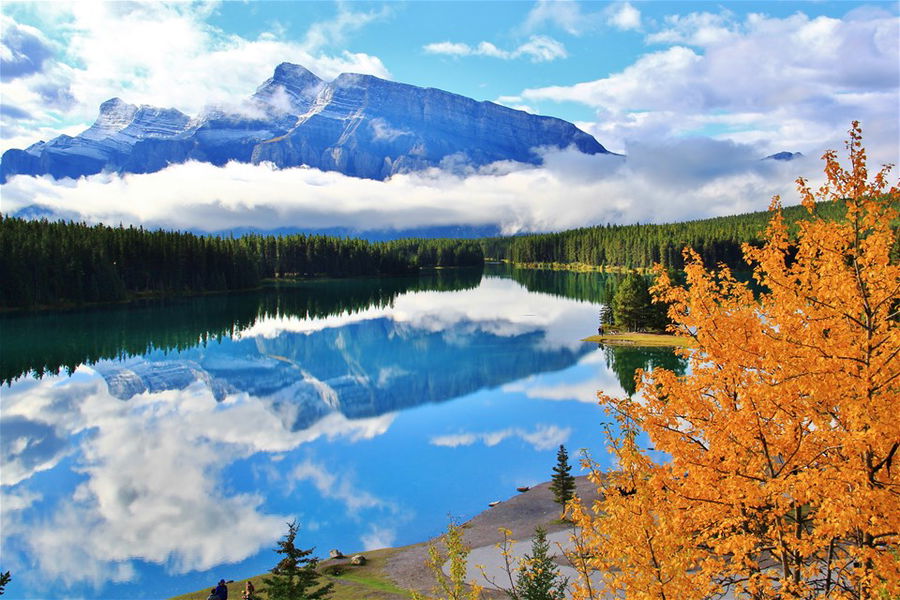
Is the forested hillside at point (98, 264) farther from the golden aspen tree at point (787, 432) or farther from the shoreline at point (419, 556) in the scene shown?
the golden aspen tree at point (787, 432)

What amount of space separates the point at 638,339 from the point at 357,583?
74.4m

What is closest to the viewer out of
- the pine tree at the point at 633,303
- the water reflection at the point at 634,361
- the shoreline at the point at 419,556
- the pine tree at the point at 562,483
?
the shoreline at the point at 419,556

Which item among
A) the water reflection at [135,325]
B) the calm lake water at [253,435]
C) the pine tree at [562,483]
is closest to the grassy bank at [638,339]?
the calm lake water at [253,435]

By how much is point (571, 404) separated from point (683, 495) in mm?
54838

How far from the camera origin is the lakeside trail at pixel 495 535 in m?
28.9

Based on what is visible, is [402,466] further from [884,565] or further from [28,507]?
[884,565]

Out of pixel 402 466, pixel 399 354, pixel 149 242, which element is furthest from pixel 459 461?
pixel 149 242

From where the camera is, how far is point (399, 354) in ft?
315

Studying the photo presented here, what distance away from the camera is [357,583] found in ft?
95.3

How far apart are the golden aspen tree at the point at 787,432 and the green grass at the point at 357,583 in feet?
55.2

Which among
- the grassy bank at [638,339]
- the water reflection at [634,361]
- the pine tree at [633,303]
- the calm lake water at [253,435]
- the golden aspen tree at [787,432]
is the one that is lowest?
the calm lake water at [253,435]

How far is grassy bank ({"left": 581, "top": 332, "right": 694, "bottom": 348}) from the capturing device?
92375 mm

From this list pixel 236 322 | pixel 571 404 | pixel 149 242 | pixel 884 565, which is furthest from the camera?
pixel 149 242

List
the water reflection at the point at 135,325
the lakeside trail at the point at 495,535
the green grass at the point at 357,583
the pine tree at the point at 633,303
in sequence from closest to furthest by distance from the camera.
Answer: the green grass at the point at 357,583, the lakeside trail at the point at 495,535, the water reflection at the point at 135,325, the pine tree at the point at 633,303
